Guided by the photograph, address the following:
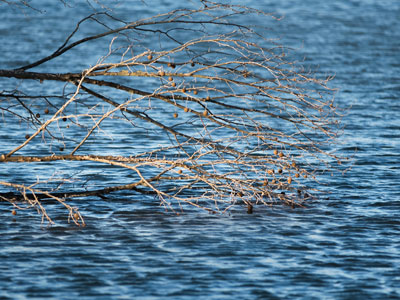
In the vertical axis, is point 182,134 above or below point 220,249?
above

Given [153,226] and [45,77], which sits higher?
[45,77]

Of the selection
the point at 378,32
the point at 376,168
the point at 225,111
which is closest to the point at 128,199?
the point at 376,168

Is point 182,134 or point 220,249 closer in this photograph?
point 220,249

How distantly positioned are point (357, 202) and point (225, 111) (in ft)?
24.9

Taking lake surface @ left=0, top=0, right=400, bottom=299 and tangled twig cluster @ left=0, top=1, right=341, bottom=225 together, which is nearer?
lake surface @ left=0, top=0, right=400, bottom=299

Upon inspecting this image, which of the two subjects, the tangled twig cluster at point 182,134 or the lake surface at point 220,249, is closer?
the lake surface at point 220,249

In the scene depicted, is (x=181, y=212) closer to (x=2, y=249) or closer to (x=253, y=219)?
(x=253, y=219)

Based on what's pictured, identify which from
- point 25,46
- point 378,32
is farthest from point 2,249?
point 378,32

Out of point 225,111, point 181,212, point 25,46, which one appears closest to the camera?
point 181,212

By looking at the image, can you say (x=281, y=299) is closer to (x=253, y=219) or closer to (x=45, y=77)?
(x=253, y=219)

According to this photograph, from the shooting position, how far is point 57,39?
33.1 meters

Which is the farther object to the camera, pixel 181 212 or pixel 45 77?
pixel 181 212

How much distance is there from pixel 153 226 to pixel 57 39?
73.7ft

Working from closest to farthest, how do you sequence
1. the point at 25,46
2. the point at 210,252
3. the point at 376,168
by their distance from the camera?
the point at 210,252 → the point at 376,168 → the point at 25,46
